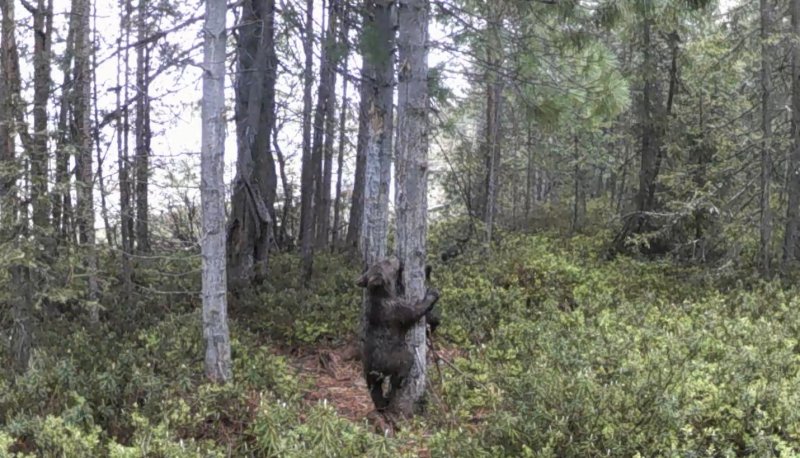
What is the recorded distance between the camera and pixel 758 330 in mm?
6805

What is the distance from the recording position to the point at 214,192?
18.6 feet

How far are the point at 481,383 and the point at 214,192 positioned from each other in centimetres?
313

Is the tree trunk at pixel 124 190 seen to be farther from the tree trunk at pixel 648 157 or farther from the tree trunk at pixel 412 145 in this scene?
the tree trunk at pixel 648 157

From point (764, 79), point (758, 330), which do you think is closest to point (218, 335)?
point (758, 330)

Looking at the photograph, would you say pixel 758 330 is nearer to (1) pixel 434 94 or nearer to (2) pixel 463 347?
(2) pixel 463 347

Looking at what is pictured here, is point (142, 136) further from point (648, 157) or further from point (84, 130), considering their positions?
point (648, 157)

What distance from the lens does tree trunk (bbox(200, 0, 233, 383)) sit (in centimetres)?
559

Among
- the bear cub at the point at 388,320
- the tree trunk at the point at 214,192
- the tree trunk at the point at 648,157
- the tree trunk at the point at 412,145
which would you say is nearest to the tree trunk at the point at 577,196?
the tree trunk at the point at 648,157

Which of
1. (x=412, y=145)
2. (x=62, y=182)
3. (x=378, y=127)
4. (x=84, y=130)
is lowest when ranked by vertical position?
(x=62, y=182)

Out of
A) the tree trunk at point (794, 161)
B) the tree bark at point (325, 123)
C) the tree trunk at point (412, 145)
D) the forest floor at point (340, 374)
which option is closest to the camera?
the tree trunk at point (412, 145)

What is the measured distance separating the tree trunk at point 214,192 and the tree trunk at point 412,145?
160 centimetres

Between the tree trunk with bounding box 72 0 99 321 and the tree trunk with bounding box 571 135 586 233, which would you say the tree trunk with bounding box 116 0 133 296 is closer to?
the tree trunk with bounding box 72 0 99 321

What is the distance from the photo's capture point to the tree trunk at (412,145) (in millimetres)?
5477

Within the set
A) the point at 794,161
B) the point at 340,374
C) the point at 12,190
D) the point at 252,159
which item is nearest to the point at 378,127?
the point at 252,159
